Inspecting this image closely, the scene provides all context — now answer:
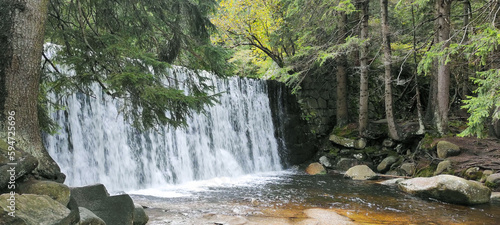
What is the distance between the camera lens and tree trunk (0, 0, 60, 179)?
3996mm

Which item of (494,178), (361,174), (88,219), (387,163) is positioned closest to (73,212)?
(88,219)

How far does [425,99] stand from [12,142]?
55.4 ft

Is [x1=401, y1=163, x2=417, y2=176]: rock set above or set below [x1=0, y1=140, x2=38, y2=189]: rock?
below

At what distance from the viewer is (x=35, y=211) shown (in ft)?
11.1

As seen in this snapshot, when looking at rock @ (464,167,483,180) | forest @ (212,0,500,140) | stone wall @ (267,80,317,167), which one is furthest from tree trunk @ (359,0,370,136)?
rock @ (464,167,483,180)

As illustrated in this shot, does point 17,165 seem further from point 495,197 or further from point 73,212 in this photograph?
point 495,197

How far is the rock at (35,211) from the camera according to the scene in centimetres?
304

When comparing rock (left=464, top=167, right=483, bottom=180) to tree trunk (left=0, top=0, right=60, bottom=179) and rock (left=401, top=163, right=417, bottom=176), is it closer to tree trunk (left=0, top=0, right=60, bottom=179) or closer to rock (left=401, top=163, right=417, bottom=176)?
rock (left=401, top=163, right=417, bottom=176)

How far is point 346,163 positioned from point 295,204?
21.2 ft

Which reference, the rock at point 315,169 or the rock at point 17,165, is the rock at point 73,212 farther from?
the rock at point 315,169

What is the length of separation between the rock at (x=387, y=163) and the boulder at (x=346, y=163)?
1.01 meters

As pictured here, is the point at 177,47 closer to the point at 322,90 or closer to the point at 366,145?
the point at 366,145

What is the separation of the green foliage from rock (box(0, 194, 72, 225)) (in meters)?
1.75

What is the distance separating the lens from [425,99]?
1656cm
